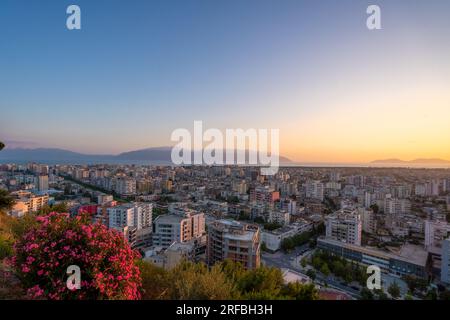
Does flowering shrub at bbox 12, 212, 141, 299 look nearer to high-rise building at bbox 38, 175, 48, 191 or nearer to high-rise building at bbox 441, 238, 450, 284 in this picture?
high-rise building at bbox 441, 238, 450, 284

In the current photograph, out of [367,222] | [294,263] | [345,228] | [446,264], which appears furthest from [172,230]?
[367,222]

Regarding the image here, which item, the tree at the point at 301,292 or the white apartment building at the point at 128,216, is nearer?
the tree at the point at 301,292

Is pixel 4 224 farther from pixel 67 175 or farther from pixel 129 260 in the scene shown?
pixel 67 175

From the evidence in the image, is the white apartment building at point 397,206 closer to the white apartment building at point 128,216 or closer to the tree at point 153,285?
the white apartment building at point 128,216

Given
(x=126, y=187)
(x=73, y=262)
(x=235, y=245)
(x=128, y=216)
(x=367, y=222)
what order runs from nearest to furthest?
(x=73, y=262) < (x=235, y=245) < (x=128, y=216) < (x=367, y=222) < (x=126, y=187)

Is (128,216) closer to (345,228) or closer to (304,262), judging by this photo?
(304,262)

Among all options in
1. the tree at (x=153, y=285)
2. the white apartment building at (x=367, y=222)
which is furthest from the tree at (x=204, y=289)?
the white apartment building at (x=367, y=222)

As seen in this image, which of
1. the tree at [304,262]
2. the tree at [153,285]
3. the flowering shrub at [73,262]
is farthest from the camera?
the tree at [304,262]

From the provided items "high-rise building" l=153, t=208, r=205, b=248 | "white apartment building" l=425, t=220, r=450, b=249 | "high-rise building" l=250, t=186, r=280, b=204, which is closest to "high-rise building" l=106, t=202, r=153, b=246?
"high-rise building" l=153, t=208, r=205, b=248
